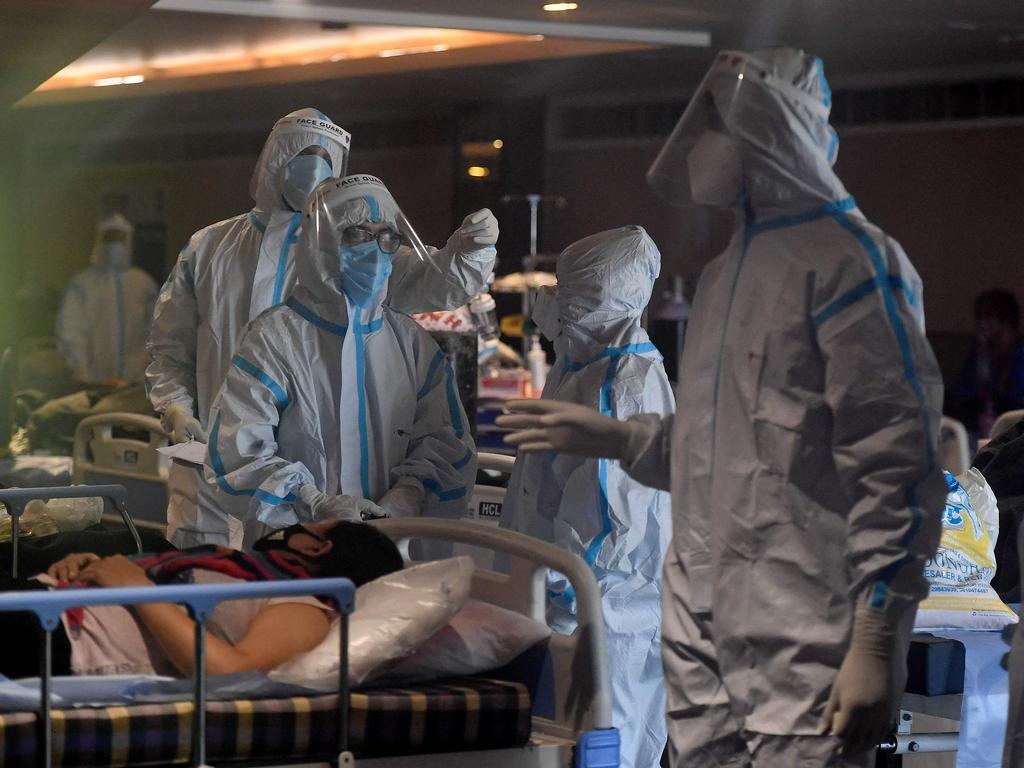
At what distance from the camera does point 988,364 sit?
8.23m

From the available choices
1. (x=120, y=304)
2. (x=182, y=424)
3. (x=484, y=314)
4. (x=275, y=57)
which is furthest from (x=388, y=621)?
(x=275, y=57)

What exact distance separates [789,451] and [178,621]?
1014 mm

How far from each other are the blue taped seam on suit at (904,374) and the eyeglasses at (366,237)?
1349 millimetres

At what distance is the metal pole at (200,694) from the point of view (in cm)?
221

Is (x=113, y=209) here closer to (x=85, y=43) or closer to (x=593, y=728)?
(x=85, y=43)

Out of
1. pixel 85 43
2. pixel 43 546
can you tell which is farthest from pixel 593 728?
pixel 85 43

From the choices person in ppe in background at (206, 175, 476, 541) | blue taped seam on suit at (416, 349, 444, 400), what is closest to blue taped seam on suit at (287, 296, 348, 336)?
person in ppe in background at (206, 175, 476, 541)

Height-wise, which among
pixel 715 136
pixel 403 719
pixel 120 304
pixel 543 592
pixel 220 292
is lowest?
pixel 403 719

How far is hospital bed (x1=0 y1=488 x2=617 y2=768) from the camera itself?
2.18 meters

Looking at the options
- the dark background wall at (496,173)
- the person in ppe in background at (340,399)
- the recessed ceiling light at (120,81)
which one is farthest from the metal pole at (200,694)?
the recessed ceiling light at (120,81)

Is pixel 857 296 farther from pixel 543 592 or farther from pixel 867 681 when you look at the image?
pixel 543 592

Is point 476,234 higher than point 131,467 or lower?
higher

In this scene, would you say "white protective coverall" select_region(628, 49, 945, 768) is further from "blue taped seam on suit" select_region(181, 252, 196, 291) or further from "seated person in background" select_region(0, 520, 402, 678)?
"blue taped seam on suit" select_region(181, 252, 196, 291)

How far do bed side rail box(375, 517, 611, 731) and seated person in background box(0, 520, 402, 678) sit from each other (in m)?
0.21
